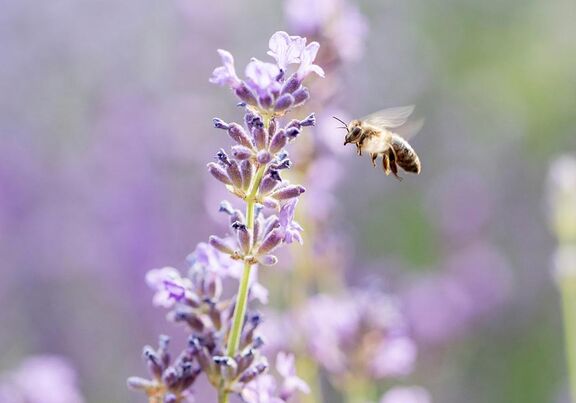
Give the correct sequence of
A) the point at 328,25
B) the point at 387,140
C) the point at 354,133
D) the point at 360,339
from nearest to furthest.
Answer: the point at 354,133 → the point at 387,140 → the point at 360,339 → the point at 328,25

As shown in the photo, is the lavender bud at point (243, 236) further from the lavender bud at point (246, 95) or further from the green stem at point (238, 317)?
the lavender bud at point (246, 95)

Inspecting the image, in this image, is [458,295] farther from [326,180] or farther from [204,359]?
[204,359]

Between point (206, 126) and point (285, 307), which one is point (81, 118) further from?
point (285, 307)

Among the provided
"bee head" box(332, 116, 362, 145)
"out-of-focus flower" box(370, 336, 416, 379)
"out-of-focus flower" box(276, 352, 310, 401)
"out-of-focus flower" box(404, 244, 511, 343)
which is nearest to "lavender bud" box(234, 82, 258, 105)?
"out-of-focus flower" box(276, 352, 310, 401)

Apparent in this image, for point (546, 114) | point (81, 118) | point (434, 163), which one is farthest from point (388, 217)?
point (81, 118)

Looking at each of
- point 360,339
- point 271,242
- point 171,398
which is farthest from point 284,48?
point 360,339

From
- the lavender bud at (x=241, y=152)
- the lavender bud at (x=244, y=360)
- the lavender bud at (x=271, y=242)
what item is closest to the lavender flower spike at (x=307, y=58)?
the lavender bud at (x=241, y=152)
